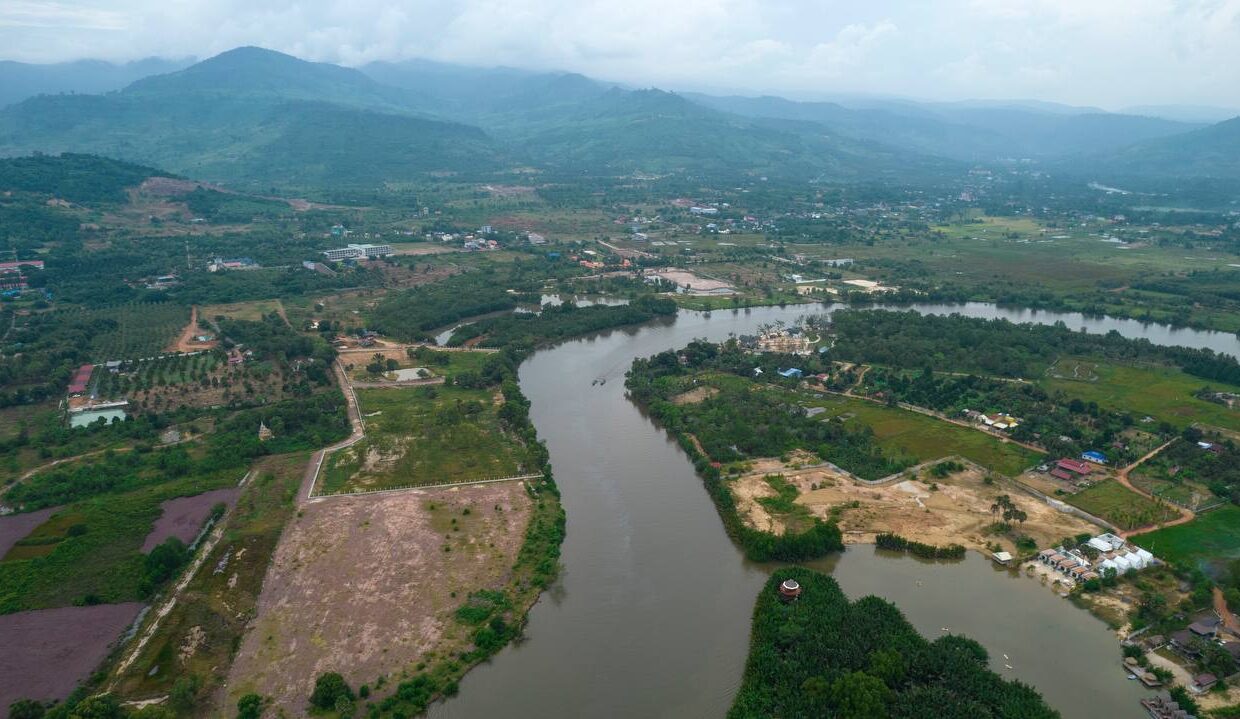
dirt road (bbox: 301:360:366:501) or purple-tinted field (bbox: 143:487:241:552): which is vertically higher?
purple-tinted field (bbox: 143:487:241:552)

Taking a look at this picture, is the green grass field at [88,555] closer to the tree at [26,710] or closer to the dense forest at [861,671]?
the tree at [26,710]

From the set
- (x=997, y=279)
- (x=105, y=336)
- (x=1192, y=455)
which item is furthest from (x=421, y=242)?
(x=1192, y=455)

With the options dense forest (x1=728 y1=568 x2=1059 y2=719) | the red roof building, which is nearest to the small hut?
dense forest (x1=728 y1=568 x2=1059 y2=719)

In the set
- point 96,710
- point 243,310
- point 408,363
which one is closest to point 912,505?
point 96,710

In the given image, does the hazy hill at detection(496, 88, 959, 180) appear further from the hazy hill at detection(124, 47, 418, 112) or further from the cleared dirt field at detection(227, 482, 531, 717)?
the cleared dirt field at detection(227, 482, 531, 717)

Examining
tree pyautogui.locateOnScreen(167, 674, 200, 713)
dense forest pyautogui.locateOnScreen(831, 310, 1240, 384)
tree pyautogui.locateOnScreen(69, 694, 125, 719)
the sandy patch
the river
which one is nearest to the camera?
tree pyautogui.locateOnScreen(69, 694, 125, 719)

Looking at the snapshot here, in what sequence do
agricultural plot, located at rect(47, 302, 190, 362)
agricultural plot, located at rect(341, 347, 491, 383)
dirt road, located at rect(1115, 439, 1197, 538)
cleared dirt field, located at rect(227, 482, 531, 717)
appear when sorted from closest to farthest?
1. cleared dirt field, located at rect(227, 482, 531, 717)
2. dirt road, located at rect(1115, 439, 1197, 538)
3. agricultural plot, located at rect(341, 347, 491, 383)
4. agricultural plot, located at rect(47, 302, 190, 362)

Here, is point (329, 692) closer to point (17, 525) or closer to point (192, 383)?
point (17, 525)
